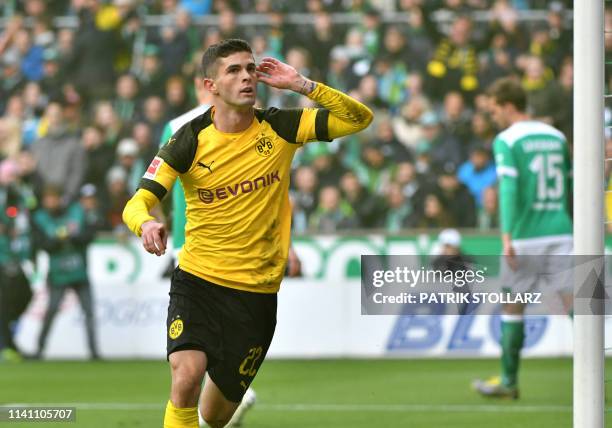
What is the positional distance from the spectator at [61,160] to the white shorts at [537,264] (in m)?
7.28

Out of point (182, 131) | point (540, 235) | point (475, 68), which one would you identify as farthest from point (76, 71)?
point (182, 131)

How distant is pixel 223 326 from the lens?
602cm

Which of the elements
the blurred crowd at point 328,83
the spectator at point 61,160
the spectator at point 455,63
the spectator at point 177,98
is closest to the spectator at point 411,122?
the blurred crowd at point 328,83

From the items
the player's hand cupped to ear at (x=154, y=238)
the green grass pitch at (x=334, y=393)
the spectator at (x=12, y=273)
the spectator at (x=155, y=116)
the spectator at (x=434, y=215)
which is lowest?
the green grass pitch at (x=334, y=393)

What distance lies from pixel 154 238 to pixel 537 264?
4.75 meters

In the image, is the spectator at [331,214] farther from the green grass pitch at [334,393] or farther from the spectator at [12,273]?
→ the spectator at [12,273]

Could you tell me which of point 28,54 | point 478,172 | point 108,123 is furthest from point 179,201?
point 28,54

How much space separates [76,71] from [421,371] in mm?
7214

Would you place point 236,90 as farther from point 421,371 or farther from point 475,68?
point 475,68

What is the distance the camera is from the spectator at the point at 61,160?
15.4 metres

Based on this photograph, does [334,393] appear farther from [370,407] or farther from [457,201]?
[457,201]

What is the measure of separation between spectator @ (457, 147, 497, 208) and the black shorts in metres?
8.89

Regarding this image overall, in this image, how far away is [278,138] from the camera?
620cm

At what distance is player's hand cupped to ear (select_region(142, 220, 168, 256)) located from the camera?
5.34 meters
